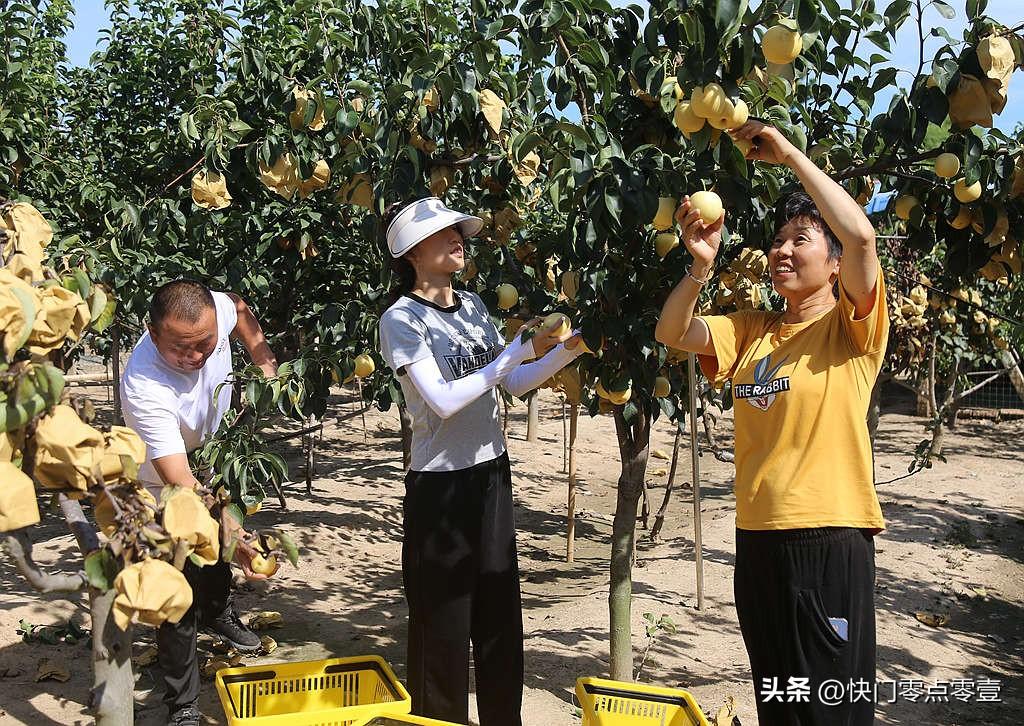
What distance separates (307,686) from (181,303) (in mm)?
1072

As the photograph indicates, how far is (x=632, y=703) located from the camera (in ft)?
7.62

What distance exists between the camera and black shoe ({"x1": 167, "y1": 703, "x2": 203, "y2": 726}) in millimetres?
2697

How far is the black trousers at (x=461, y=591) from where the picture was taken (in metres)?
2.32

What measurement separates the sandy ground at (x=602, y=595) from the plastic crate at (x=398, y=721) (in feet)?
2.59

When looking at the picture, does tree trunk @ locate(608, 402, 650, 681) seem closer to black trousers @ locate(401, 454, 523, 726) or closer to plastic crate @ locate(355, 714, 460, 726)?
black trousers @ locate(401, 454, 523, 726)

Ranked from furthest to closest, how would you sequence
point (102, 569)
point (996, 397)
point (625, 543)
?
point (996, 397), point (625, 543), point (102, 569)

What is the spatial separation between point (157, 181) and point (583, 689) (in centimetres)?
341

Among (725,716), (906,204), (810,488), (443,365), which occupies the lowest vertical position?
(725,716)

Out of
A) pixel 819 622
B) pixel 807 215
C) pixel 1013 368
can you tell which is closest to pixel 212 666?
pixel 819 622

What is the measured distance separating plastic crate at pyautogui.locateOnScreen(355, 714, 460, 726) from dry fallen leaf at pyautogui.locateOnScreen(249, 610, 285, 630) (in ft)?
5.70

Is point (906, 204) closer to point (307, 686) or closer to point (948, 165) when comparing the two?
point (948, 165)

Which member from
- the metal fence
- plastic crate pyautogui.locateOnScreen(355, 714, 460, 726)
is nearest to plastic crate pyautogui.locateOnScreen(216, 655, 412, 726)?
plastic crate pyautogui.locateOnScreen(355, 714, 460, 726)

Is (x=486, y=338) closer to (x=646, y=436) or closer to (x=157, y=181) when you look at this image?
(x=646, y=436)

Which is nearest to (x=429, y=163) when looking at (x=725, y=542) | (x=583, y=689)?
(x=583, y=689)
